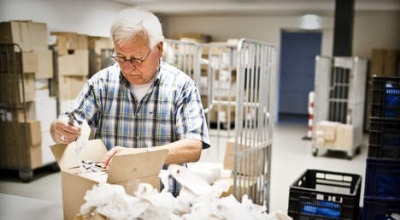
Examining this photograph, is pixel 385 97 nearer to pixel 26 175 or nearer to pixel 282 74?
pixel 26 175

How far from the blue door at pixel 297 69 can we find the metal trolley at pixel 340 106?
344 centimetres

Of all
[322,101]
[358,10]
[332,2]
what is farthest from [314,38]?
[322,101]

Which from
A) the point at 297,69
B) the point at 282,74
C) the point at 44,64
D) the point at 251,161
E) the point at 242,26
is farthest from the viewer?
the point at 282,74

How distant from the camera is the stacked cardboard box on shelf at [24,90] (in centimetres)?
464

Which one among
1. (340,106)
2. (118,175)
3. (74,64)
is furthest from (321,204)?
(340,106)

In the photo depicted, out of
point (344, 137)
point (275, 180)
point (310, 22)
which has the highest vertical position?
point (310, 22)

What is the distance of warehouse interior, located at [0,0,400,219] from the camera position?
2.51 metres

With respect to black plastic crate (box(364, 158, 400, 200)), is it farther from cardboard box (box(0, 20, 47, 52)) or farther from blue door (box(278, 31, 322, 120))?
blue door (box(278, 31, 322, 120))

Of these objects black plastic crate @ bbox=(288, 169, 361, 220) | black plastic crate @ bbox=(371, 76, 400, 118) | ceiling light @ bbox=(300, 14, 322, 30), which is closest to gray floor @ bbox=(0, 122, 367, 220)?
black plastic crate @ bbox=(288, 169, 361, 220)

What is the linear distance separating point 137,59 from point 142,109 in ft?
0.79

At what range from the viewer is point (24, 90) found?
4684mm

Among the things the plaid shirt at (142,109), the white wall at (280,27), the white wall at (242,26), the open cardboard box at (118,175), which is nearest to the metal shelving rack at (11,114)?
the plaid shirt at (142,109)

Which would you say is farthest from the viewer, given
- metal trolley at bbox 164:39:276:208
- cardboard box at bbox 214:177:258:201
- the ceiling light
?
the ceiling light

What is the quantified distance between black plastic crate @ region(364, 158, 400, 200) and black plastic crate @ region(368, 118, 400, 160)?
1.7 inches
